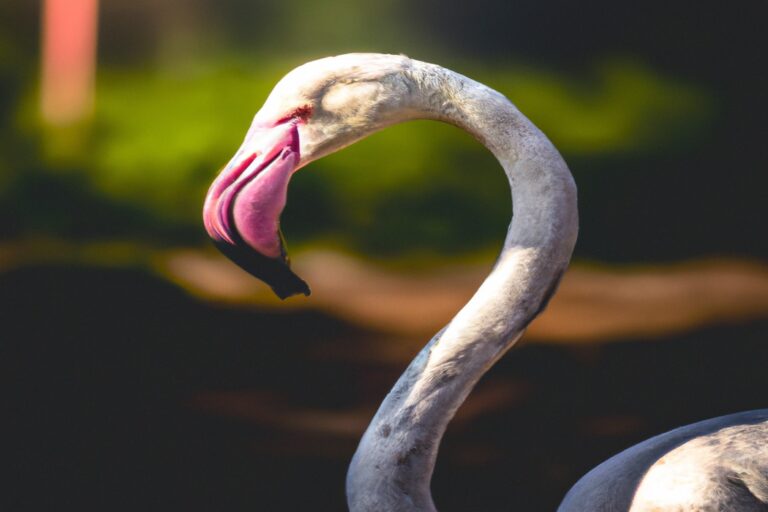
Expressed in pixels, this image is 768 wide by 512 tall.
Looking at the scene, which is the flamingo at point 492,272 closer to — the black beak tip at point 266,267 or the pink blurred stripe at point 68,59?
the black beak tip at point 266,267

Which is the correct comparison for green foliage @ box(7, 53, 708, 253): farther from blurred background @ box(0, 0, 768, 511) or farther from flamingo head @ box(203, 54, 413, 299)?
flamingo head @ box(203, 54, 413, 299)

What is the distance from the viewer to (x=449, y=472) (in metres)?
2.03

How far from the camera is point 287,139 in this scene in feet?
3.29

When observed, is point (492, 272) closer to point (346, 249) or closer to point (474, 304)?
point (474, 304)

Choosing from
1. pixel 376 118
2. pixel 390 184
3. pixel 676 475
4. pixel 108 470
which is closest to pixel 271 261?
pixel 376 118

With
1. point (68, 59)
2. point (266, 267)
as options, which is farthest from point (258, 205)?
point (68, 59)

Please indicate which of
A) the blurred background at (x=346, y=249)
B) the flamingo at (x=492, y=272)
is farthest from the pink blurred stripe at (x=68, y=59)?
the flamingo at (x=492, y=272)

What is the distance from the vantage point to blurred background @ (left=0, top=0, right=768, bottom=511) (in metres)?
1.99

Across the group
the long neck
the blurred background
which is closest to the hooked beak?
the long neck

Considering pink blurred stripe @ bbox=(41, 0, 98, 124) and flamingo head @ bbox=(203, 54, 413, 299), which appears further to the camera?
pink blurred stripe @ bbox=(41, 0, 98, 124)

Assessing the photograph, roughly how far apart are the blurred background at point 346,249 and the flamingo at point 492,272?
3.18 ft

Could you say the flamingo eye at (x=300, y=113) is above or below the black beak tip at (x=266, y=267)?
above

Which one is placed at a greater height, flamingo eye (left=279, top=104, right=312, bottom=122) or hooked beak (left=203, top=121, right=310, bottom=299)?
flamingo eye (left=279, top=104, right=312, bottom=122)

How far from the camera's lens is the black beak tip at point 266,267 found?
985 millimetres
